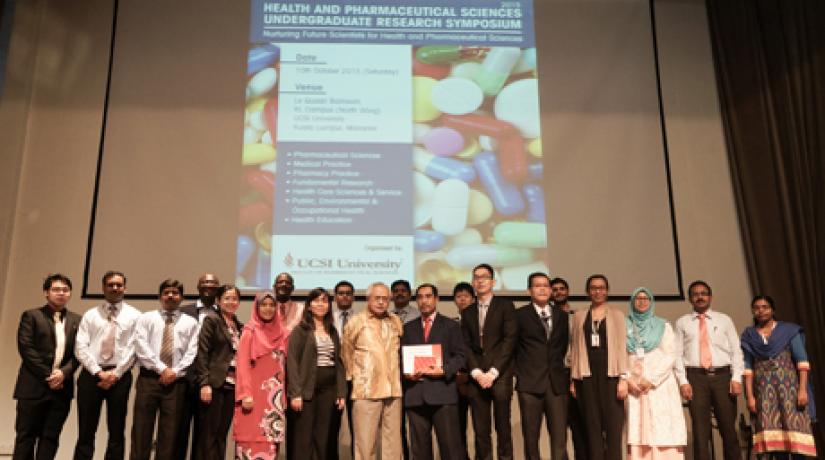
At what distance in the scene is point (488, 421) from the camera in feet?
13.4

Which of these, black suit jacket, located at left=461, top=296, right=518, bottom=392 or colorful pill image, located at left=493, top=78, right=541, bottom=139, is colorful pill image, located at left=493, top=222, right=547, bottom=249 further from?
black suit jacket, located at left=461, top=296, right=518, bottom=392

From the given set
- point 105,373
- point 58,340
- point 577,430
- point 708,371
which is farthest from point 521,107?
point 58,340

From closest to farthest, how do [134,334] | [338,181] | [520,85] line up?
[134,334] < [338,181] < [520,85]

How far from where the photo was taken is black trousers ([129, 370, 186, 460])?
3.90 meters

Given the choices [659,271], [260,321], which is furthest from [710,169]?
[260,321]

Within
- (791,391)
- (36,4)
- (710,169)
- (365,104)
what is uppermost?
(36,4)

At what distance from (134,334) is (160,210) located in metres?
1.80

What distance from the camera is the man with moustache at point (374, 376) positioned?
155 inches

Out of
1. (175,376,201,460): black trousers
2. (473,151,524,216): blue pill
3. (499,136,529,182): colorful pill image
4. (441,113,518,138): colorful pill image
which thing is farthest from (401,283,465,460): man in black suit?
(441,113,518,138): colorful pill image

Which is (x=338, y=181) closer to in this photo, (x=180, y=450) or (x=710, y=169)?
(x=180, y=450)

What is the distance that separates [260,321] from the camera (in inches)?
158

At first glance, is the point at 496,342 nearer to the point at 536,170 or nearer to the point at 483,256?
the point at 483,256

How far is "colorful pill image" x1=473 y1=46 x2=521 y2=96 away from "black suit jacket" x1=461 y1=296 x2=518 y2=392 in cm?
239

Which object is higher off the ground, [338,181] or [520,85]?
[520,85]
